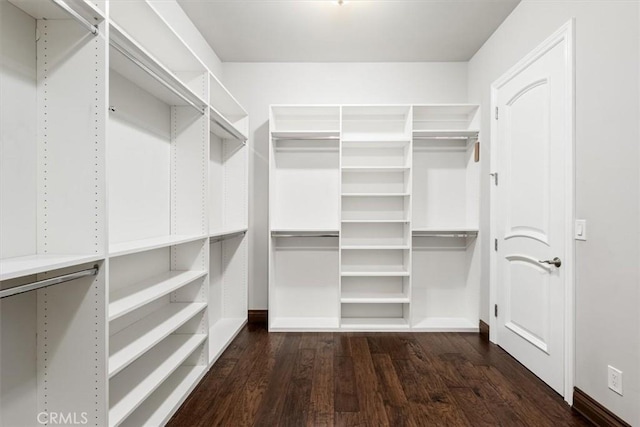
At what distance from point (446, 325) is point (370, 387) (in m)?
1.47

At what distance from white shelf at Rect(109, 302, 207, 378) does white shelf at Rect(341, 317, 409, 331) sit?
1.55 meters

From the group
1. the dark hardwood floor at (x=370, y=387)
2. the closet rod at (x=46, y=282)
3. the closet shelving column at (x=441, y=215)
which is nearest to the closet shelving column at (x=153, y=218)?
the closet rod at (x=46, y=282)

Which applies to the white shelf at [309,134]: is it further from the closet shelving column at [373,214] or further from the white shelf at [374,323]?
the white shelf at [374,323]

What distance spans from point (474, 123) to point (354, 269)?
6.36ft

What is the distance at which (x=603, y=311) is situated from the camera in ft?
5.90

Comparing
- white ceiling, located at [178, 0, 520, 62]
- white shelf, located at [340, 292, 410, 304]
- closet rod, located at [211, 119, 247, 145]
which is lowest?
white shelf, located at [340, 292, 410, 304]

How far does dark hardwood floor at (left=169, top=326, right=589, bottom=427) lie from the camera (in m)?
1.90

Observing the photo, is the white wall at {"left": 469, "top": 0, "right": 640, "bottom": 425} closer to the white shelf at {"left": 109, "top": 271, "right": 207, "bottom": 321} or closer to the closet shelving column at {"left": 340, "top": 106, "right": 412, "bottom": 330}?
the closet shelving column at {"left": 340, "top": 106, "right": 412, "bottom": 330}

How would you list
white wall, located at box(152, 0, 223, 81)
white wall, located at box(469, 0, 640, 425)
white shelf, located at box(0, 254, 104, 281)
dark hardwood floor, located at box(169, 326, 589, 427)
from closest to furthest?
white shelf, located at box(0, 254, 104, 281) < white wall, located at box(469, 0, 640, 425) < dark hardwood floor, located at box(169, 326, 589, 427) < white wall, located at box(152, 0, 223, 81)

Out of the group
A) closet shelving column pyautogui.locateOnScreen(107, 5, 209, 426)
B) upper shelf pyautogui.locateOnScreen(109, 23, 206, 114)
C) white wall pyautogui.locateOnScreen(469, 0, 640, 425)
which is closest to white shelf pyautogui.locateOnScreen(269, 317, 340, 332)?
closet shelving column pyautogui.locateOnScreen(107, 5, 209, 426)

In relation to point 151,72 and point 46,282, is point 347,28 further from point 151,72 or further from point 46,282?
point 46,282

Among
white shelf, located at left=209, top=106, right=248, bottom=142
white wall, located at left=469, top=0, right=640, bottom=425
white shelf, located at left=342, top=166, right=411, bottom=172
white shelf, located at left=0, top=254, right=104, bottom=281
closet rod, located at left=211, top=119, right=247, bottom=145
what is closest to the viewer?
white shelf, located at left=0, top=254, right=104, bottom=281

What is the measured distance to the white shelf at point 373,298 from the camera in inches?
129

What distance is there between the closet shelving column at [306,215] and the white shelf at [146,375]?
133 centimetres
